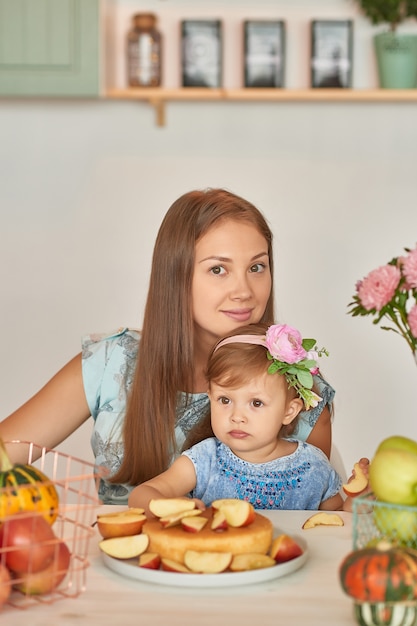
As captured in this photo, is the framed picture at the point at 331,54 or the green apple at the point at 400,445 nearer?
the green apple at the point at 400,445

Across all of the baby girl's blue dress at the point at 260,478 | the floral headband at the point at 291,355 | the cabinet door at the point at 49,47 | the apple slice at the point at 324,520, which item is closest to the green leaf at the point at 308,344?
the floral headband at the point at 291,355

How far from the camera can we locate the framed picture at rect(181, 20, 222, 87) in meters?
3.13

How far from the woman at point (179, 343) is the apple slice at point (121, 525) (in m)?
0.70

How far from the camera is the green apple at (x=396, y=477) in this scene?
1.06 meters

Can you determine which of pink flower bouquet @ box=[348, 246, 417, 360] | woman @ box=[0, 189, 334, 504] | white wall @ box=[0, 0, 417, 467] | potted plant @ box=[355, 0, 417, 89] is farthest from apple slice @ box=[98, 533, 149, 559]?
potted plant @ box=[355, 0, 417, 89]

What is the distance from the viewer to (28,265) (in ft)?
11.1

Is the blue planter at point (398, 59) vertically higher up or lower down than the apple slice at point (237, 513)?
higher up

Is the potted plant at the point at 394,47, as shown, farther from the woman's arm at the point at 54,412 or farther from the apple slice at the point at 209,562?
the apple slice at the point at 209,562

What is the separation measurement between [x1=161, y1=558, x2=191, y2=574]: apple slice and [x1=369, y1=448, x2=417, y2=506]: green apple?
0.24m

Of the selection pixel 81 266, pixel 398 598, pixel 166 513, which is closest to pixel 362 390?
pixel 81 266

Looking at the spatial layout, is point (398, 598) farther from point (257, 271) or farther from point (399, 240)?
point (399, 240)

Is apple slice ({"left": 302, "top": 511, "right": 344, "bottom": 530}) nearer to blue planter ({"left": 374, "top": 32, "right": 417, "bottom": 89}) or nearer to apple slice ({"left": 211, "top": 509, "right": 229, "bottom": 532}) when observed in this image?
apple slice ({"left": 211, "top": 509, "right": 229, "bottom": 532})

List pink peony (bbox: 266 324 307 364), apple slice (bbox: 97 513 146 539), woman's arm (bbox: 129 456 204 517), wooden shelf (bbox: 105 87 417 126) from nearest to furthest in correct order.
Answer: apple slice (bbox: 97 513 146 539)
woman's arm (bbox: 129 456 204 517)
pink peony (bbox: 266 324 307 364)
wooden shelf (bbox: 105 87 417 126)

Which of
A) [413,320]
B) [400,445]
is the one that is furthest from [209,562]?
[413,320]
